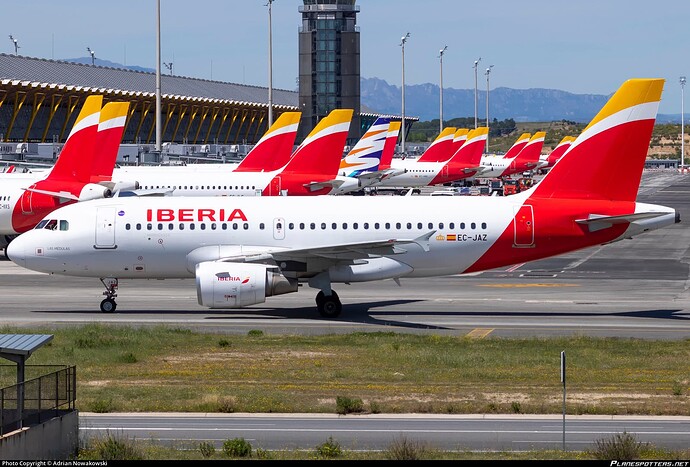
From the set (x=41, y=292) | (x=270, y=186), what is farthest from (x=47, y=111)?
(x=41, y=292)

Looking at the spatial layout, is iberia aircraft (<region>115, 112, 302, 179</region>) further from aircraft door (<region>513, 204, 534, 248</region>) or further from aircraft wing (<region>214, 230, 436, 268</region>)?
aircraft door (<region>513, 204, 534, 248</region>)

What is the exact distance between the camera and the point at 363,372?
29172 mm

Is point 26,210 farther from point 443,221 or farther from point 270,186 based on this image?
point 443,221

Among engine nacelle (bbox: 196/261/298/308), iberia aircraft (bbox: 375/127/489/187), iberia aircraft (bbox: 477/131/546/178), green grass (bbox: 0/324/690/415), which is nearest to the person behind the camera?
green grass (bbox: 0/324/690/415)

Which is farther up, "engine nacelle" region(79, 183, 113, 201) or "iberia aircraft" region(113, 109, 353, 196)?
"iberia aircraft" region(113, 109, 353, 196)

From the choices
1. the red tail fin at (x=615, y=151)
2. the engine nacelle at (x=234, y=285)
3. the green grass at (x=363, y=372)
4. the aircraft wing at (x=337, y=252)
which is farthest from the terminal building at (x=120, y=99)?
the green grass at (x=363, y=372)

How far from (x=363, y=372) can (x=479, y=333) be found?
8400mm

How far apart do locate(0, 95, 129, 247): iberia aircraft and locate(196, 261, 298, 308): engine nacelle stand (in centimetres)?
2036

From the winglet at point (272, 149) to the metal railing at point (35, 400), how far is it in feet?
187

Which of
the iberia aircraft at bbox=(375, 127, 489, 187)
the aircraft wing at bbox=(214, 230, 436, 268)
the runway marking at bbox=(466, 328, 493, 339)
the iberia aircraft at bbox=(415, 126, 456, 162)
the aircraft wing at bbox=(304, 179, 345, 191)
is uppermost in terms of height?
the iberia aircraft at bbox=(415, 126, 456, 162)

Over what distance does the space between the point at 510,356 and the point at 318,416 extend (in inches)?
338

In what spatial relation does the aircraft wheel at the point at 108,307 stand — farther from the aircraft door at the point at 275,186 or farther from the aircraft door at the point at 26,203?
the aircraft door at the point at 275,186

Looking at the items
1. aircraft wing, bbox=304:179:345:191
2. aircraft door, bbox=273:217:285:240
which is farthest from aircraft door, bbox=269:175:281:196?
aircraft door, bbox=273:217:285:240

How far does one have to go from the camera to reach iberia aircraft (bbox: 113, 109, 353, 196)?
65812 mm
